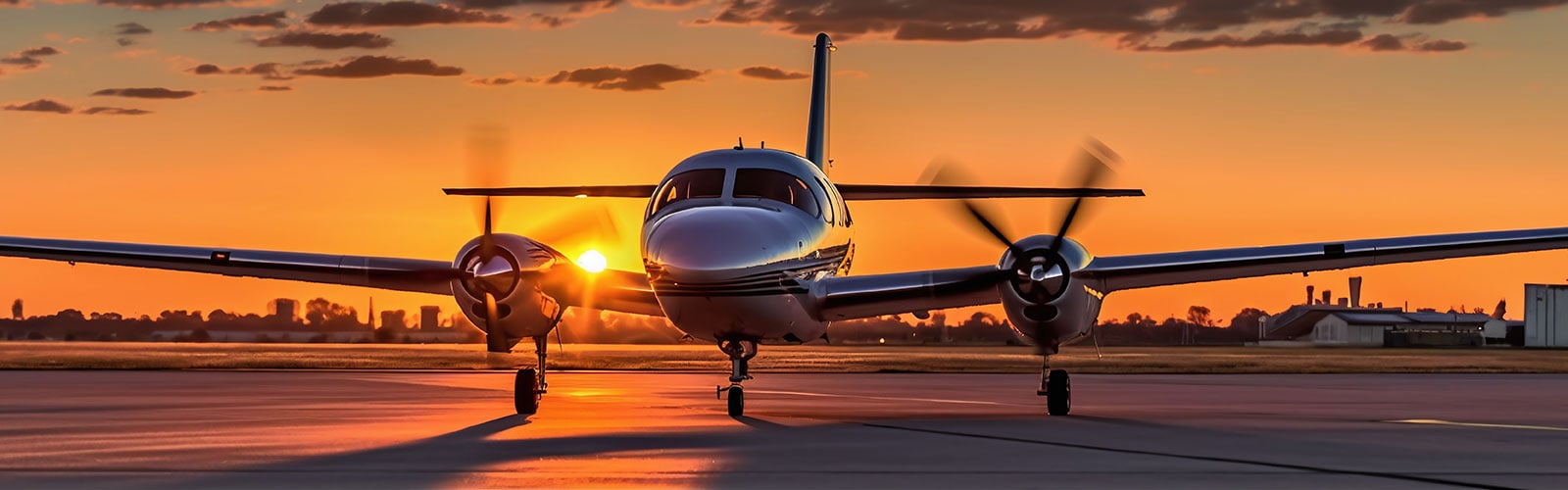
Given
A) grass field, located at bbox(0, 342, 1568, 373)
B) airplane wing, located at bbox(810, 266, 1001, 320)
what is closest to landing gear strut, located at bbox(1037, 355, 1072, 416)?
airplane wing, located at bbox(810, 266, 1001, 320)

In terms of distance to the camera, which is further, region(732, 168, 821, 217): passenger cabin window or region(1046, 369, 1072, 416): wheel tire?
region(1046, 369, 1072, 416): wheel tire

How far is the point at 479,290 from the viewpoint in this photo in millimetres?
21734

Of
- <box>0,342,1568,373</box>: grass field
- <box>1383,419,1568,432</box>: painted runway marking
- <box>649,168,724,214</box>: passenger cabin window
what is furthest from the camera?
<box>0,342,1568,373</box>: grass field

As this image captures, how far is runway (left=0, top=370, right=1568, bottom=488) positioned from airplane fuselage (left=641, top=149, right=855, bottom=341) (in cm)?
120

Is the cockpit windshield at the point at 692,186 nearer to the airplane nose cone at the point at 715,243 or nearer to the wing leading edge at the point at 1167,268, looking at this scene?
the airplane nose cone at the point at 715,243

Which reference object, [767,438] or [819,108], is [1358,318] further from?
[767,438]

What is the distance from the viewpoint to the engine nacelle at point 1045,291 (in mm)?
20984

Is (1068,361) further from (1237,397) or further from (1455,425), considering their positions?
(1455,425)

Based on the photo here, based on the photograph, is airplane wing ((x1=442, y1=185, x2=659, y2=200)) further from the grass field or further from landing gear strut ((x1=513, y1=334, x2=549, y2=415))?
the grass field

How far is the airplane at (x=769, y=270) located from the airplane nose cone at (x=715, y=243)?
19mm

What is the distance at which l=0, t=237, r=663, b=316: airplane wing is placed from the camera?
22.7 meters

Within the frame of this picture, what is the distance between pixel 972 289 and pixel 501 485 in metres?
10.9

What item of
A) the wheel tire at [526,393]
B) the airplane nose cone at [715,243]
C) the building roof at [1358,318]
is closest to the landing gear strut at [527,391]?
the wheel tire at [526,393]

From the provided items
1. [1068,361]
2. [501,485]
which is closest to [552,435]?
[501,485]
